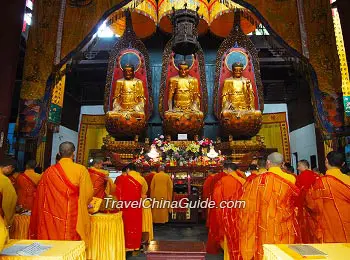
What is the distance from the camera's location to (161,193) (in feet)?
19.8

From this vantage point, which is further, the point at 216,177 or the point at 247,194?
the point at 216,177

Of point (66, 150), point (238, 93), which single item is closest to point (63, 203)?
point (66, 150)

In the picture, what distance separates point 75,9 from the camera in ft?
17.4

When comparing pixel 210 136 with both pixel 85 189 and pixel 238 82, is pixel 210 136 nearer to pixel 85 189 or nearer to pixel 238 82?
pixel 238 82

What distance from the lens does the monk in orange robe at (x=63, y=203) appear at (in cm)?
265

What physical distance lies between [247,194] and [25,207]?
2.78 metres

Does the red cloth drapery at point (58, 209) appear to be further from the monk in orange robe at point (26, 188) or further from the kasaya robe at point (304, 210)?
the kasaya robe at point (304, 210)

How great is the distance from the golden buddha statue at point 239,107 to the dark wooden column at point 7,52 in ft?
19.9

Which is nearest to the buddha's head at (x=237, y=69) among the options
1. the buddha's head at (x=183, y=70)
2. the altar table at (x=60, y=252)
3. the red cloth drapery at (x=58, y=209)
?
the buddha's head at (x=183, y=70)

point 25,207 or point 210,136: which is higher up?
point 210,136

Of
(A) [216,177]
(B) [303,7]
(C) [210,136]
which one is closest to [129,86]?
(C) [210,136]

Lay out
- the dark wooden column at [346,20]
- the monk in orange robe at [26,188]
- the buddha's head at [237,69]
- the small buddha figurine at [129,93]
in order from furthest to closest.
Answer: the buddha's head at [237,69] < the small buddha figurine at [129,93] < the dark wooden column at [346,20] < the monk in orange robe at [26,188]

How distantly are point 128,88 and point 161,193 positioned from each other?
4.73 m

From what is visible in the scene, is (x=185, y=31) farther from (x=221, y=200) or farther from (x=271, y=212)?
(x=271, y=212)
